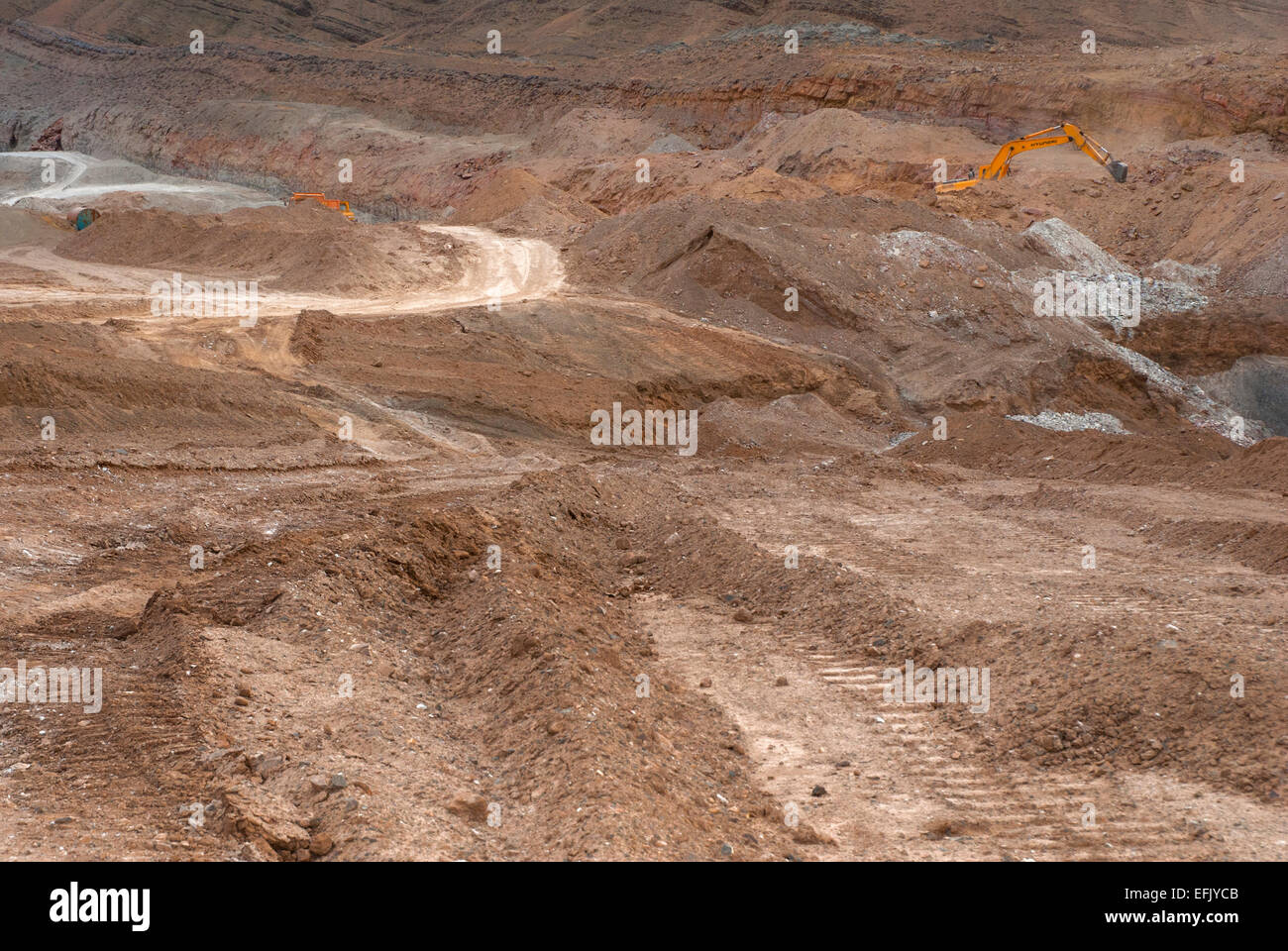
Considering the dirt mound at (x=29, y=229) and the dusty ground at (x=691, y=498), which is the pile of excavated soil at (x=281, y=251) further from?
the dirt mound at (x=29, y=229)

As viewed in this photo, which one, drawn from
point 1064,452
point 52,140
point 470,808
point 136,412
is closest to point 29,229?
point 136,412

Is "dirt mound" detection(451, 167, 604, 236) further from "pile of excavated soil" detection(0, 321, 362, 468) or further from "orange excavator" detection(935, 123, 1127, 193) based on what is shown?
"pile of excavated soil" detection(0, 321, 362, 468)

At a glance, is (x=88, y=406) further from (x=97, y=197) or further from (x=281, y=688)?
(x=97, y=197)

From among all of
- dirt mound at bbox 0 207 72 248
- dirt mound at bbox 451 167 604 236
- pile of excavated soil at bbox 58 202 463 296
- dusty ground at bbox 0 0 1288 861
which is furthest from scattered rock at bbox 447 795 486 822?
dirt mound at bbox 0 207 72 248

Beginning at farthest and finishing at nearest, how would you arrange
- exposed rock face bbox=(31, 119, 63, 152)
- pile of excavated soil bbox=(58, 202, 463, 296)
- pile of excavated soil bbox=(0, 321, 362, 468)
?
exposed rock face bbox=(31, 119, 63, 152) → pile of excavated soil bbox=(58, 202, 463, 296) → pile of excavated soil bbox=(0, 321, 362, 468)

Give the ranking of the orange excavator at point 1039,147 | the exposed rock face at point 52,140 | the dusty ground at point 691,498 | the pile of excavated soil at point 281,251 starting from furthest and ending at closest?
the exposed rock face at point 52,140 < the orange excavator at point 1039,147 < the pile of excavated soil at point 281,251 < the dusty ground at point 691,498

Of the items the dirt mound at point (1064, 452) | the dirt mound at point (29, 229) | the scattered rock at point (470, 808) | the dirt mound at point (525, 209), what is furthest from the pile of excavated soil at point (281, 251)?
the scattered rock at point (470, 808)

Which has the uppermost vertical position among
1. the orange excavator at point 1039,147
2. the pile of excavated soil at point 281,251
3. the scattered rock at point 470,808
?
the orange excavator at point 1039,147
